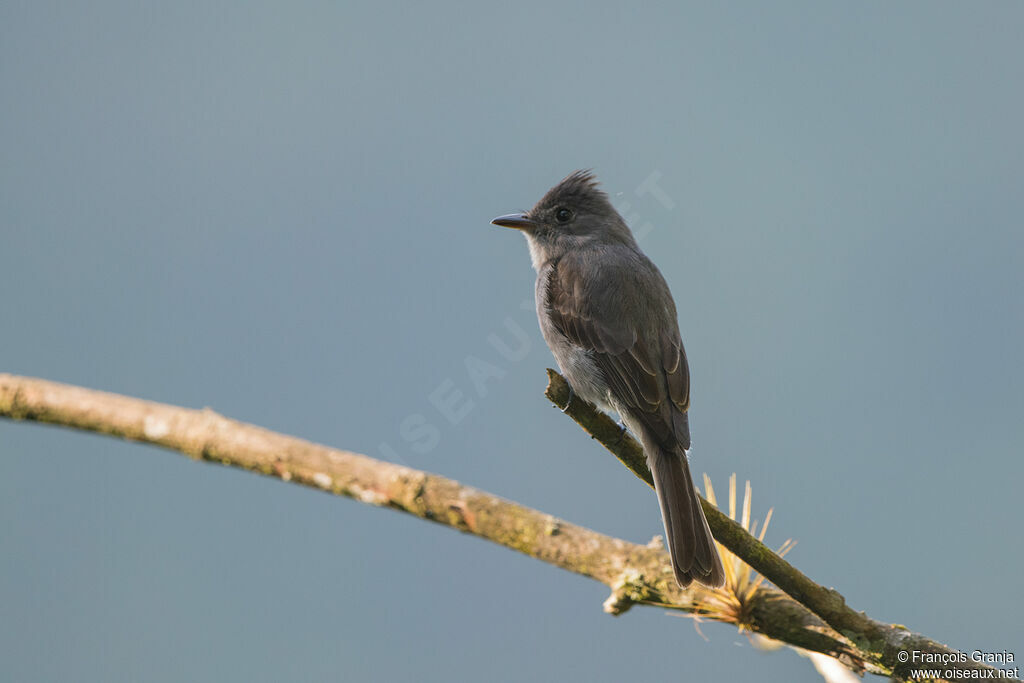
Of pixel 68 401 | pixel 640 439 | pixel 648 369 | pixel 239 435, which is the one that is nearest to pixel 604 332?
pixel 648 369

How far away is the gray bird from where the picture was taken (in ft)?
8.02

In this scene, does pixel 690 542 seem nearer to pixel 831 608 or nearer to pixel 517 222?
pixel 831 608

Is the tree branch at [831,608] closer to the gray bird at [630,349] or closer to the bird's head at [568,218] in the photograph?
the gray bird at [630,349]

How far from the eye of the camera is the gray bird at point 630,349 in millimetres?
2443

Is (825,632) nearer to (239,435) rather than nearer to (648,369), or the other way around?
(648,369)

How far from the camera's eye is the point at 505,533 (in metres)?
2.71

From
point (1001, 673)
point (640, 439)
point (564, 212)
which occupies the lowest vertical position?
point (1001, 673)

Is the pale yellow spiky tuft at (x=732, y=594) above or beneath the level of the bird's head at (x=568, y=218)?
beneath

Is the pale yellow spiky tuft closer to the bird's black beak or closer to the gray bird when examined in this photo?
the gray bird

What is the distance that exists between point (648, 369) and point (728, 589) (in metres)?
0.73

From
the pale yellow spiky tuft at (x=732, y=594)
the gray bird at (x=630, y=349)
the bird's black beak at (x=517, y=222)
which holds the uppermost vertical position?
the bird's black beak at (x=517, y=222)

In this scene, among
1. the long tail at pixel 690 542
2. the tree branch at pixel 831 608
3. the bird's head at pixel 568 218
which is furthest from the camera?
the bird's head at pixel 568 218

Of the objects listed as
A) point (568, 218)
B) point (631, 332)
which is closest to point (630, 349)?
point (631, 332)

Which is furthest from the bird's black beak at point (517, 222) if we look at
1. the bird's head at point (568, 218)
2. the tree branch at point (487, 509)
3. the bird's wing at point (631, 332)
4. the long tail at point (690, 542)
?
the long tail at point (690, 542)
